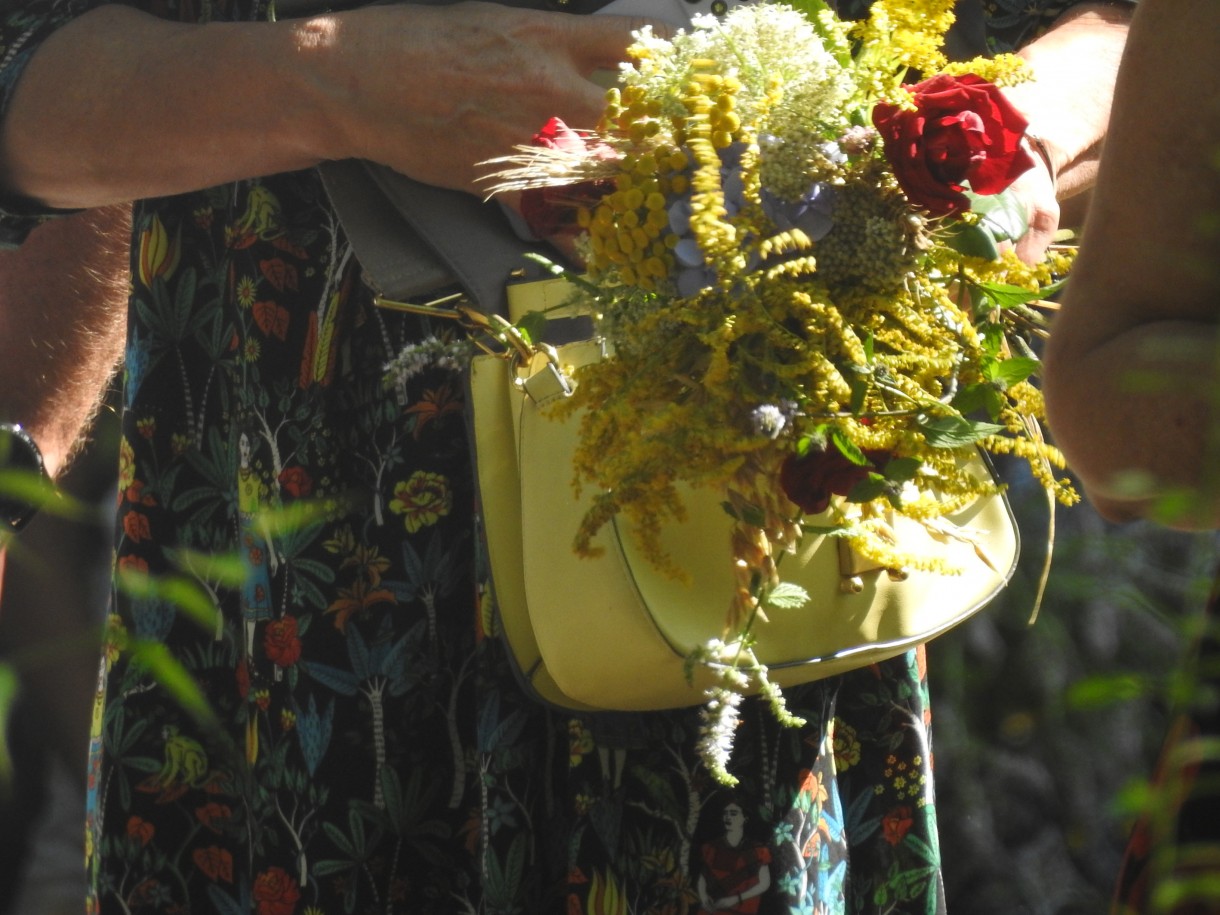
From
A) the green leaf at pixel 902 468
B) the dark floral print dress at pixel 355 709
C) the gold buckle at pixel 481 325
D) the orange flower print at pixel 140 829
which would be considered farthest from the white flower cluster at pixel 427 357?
the orange flower print at pixel 140 829

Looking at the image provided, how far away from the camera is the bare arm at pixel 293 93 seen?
1.31m

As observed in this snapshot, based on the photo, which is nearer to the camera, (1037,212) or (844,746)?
(1037,212)

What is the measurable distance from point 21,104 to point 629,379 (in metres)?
0.81

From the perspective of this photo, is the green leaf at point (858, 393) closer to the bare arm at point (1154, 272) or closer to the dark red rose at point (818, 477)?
the dark red rose at point (818, 477)

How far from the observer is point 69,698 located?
347 centimetres

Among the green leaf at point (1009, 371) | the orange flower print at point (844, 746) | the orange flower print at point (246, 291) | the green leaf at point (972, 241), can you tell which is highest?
the green leaf at point (972, 241)

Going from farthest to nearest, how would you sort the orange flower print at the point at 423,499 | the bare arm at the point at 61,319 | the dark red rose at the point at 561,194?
the bare arm at the point at 61,319 < the orange flower print at the point at 423,499 < the dark red rose at the point at 561,194

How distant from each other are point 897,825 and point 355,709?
520mm

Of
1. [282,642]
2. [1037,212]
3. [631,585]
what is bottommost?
[282,642]

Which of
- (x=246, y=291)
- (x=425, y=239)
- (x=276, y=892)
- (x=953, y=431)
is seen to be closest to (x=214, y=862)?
(x=276, y=892)

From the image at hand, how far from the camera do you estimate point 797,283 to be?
101 centimetres

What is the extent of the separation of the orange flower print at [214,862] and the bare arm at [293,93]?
0.68m

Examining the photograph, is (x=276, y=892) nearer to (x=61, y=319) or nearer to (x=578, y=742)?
(x=578, y=742)

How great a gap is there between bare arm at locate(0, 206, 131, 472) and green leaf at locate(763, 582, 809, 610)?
1.01 meters
